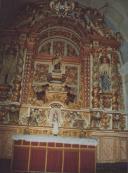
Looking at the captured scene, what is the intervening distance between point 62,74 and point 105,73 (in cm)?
159

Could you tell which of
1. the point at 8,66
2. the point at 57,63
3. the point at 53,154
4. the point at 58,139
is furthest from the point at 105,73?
the point at 53,154

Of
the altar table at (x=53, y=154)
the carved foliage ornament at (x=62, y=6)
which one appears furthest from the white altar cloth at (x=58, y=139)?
the carved foliage ornament at (x=62, y=6)

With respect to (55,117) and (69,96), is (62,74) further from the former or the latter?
(55,117)

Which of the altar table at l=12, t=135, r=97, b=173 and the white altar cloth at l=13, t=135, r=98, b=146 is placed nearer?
the altar table at l=12, t=135, r=97, b=173

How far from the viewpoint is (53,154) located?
8.53 m

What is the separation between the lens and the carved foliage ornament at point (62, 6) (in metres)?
10.6

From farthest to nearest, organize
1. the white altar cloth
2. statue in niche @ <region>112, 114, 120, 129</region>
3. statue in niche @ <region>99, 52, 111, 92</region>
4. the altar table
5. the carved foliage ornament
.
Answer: the carved foliage ornament
statue in niche @ <region>99, 52, 111, 92</region>
statue in niche @ <region>112, 114, 120, 129</region>
the white altar cloth
the altar table

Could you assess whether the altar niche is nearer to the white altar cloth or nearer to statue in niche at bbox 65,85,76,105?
statue in niche at bbox 65,85,76,105

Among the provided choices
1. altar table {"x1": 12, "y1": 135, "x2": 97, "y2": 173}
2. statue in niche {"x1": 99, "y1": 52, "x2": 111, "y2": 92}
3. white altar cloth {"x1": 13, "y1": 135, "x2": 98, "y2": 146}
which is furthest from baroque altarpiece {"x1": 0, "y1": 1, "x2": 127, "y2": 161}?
altar table {"x1": 12, "y1": 135, "x2": 97, "y2": 173}

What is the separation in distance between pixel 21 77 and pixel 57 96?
1449 millimetres

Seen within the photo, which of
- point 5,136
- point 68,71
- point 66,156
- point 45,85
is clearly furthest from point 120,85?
point 5,136

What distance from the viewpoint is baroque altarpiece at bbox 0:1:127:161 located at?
31.8ft

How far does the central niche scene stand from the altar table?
5.57 ft

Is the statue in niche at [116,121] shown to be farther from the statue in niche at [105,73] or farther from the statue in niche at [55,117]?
the statue in niche at [55,117]
